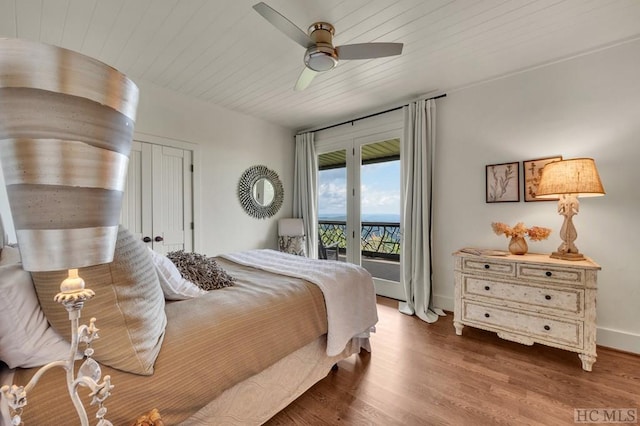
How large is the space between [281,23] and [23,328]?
183 centimetres

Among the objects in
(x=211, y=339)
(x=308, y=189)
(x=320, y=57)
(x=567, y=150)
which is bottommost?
(x=211, y=339)

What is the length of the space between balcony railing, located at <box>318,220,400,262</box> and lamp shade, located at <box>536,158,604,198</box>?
6.00 feet

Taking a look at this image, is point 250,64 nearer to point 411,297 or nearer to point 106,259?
point 106,259

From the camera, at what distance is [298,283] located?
177 centimetres

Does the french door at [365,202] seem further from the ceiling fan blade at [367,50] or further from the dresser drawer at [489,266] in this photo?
the ceiling fan blade at [367,50]

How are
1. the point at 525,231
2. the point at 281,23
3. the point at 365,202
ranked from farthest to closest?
the point at 365,202
the point at 525,231
the point at 281,23

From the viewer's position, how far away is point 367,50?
1876mm

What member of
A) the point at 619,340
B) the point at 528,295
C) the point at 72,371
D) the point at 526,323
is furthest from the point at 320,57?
the point at 619,340

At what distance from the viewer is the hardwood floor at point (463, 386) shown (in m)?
1.56

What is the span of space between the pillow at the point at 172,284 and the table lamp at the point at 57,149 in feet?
2.82

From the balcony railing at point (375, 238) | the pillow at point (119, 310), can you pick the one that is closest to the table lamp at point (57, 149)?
the pillow at point (119, 310)

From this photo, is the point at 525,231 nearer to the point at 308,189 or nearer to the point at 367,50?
the point at 367,50

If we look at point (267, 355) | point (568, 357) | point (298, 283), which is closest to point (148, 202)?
point (298, 283)

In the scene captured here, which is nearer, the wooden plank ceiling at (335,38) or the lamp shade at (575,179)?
the wooden plank ceiling at (335,38)
